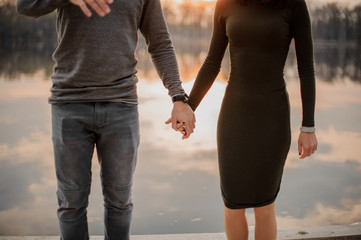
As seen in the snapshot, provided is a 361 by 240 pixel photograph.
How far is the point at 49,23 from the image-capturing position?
6806 centimetres

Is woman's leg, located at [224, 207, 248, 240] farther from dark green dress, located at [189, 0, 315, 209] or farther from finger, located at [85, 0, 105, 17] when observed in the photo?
finger, located at [85, 0, 105, 17]

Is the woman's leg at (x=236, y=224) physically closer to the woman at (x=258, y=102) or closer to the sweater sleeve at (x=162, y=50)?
the woman at (x=258, y=102)

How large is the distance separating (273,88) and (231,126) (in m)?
0.29

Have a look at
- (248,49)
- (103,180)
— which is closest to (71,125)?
(103,180)

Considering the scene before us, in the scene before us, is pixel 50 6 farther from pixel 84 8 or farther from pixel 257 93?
pixel 257 93

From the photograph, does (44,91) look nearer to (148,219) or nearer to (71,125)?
(148,219)

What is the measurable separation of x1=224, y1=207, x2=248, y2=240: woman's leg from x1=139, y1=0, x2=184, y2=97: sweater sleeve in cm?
71

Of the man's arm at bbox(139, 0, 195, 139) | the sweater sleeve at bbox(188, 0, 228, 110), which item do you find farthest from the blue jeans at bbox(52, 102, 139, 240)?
the sweater sleeve at bbox(188, 0, 228, 110)

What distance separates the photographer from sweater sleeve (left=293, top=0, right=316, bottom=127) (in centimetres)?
202

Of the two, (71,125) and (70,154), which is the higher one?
(71,125)

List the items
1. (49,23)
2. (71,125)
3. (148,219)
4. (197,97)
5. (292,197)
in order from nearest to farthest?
(71,125) < (197,97) < (148,219) < (292,197) < (49,23)

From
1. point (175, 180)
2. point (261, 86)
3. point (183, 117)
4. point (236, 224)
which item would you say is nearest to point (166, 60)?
point (183, 117)

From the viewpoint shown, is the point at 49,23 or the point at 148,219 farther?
the point at 49,23

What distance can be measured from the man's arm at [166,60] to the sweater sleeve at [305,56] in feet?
1.98
